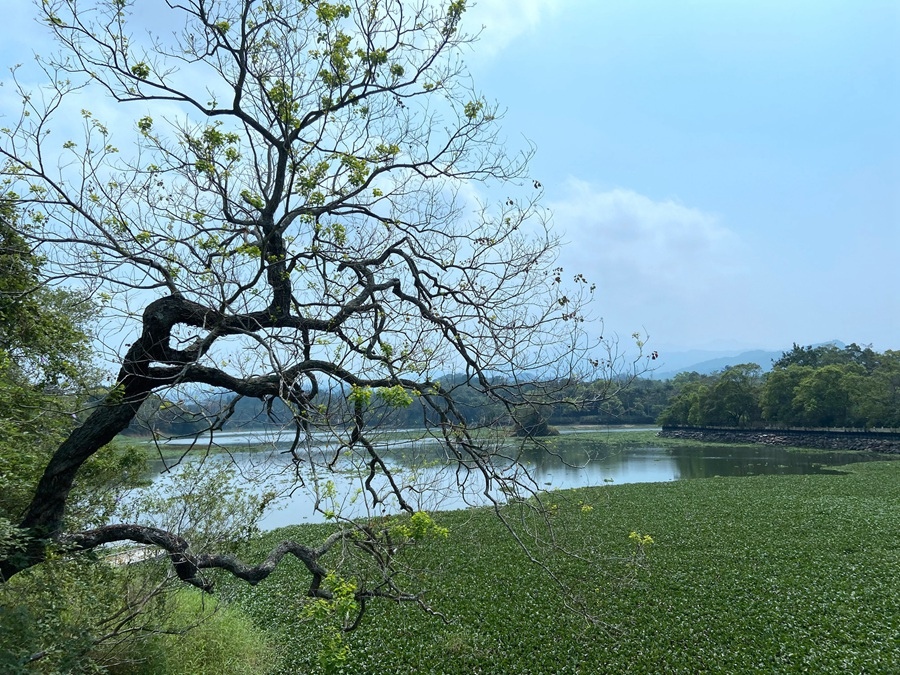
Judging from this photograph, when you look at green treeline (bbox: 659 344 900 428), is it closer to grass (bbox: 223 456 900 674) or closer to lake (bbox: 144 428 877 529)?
lake (bbox: 144 428 877 529)

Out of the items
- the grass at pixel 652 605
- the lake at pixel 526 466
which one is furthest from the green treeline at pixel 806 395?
the grass at pixel 652 605

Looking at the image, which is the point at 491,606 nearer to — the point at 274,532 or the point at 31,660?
the point at 31,660

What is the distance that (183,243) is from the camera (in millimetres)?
3539

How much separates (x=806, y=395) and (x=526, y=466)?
138 ft

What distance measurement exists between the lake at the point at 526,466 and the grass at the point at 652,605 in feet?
2.03

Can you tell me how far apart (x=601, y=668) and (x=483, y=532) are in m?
6.89

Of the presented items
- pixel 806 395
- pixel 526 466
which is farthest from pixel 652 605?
pixel 806 395

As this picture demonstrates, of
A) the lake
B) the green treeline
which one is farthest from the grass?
the green treeline

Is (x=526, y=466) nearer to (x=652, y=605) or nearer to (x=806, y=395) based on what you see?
(x=652, y=605)

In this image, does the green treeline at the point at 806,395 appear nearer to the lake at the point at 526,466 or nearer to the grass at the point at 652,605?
the lake at the point at 526,466

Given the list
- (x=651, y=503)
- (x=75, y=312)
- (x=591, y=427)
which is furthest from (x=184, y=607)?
(x=591, y=427)

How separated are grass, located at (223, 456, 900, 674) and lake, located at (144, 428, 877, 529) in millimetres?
619

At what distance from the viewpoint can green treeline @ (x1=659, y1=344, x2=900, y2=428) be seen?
3609cm

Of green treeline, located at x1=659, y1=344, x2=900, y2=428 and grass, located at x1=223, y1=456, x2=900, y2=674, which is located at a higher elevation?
green treeline, located at x1=659, y1=344, x2=900, y2=428
